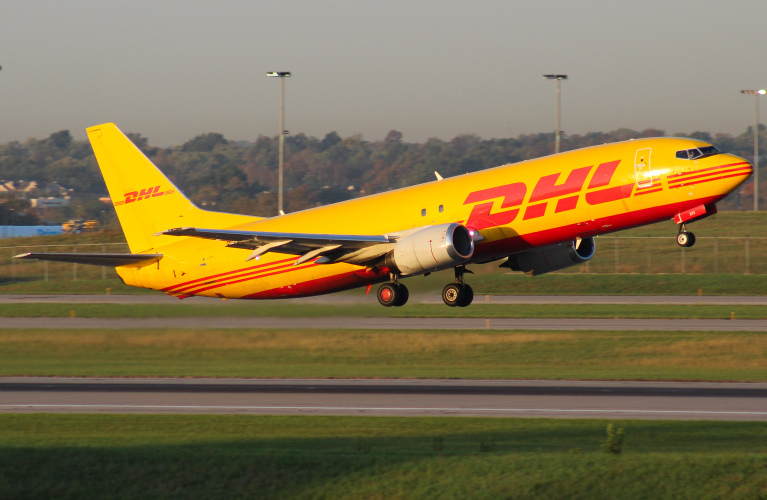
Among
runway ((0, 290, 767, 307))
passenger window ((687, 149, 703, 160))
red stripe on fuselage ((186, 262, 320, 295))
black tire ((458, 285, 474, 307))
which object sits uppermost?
passenger window ((687, 149, 703, 160))

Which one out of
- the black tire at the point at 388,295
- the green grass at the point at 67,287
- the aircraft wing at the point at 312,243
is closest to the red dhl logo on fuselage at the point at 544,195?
the aircraft wing at the point at 312,243

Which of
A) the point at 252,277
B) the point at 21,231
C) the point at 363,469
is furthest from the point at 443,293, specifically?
the point at 21,231

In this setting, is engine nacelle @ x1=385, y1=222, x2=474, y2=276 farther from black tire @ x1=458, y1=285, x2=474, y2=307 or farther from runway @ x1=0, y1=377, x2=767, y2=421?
runway @ x1=0, y1=377, x2=767, y2=421

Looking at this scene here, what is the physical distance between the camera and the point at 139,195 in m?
46.8

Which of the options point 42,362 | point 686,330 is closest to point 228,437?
point 42,362

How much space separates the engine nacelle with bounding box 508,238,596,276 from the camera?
1587 inches

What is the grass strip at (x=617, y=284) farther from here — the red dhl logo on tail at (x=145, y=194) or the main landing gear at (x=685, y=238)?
the main landing gear at (x=685, y=238)

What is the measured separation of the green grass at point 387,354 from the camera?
47219 mm

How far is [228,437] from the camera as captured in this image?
97.0ft

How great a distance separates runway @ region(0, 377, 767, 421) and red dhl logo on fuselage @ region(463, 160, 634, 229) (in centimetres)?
755

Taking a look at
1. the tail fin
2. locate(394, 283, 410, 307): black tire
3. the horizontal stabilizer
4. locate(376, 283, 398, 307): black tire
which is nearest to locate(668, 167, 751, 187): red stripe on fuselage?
locate(394, 283, 410, 307): black tire

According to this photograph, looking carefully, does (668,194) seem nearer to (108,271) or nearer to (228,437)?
(228,437)

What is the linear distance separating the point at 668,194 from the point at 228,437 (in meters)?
18.4

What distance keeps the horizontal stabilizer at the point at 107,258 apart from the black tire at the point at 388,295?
1224 centimetres
